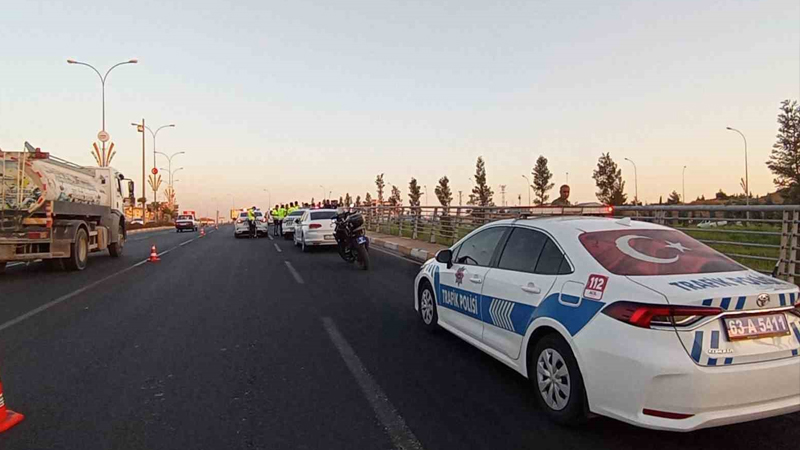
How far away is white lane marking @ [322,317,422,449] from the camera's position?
367 cm

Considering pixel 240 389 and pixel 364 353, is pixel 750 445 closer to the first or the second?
pixel 364 353

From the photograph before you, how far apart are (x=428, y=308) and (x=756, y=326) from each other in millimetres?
3889

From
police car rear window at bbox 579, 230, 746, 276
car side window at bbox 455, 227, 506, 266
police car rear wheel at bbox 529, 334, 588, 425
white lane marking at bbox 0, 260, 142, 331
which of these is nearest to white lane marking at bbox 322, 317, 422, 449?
police car rear wheel at bbox 529, 334, 588, 425

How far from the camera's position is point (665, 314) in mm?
3262

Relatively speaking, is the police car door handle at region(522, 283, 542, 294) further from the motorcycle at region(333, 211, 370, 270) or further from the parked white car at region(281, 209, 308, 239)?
the parked white car at region(281, 209, 308, 239)

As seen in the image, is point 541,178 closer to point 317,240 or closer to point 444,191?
point 444,191

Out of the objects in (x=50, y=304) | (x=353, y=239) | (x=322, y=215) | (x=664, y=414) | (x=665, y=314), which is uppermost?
(x=322, y=215)

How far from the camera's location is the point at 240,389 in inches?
185

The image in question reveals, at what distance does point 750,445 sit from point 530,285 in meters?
1.78

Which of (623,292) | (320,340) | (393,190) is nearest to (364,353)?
(320,340)

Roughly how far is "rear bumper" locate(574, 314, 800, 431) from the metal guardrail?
2.44 metres

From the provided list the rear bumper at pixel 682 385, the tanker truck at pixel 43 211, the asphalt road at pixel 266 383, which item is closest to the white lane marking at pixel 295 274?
the asphalt road at pixel 266 383

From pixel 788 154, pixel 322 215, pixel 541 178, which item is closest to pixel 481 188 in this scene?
pixel 541 178

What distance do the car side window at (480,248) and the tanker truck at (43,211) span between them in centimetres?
1089
